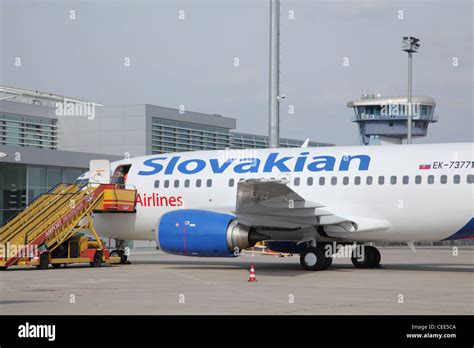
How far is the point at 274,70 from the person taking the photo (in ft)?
122

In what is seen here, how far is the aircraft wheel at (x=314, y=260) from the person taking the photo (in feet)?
82.1

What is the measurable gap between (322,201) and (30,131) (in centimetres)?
3787

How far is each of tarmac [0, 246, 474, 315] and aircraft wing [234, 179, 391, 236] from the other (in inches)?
57.8

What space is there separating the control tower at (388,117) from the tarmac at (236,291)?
54.6 m

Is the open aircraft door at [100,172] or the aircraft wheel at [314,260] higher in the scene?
the open aircraft door at [100,172]

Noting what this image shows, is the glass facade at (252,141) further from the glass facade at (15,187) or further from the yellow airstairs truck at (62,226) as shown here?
the yellow airstairs truck at (62,226)

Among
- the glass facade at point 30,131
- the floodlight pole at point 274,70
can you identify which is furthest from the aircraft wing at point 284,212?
the glass facade at point 30,131

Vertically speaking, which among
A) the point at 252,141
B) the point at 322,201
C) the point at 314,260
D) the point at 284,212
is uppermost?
the point at 252,141

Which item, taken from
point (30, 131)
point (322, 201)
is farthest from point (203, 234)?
point (30, 131)

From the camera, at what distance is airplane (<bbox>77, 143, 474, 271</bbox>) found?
23.8m

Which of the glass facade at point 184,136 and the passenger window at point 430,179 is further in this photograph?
the glass facade at point 184,136

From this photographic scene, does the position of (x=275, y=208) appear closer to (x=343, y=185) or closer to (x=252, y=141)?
(x=343, y=185)

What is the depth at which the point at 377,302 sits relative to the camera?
15.9 metres
